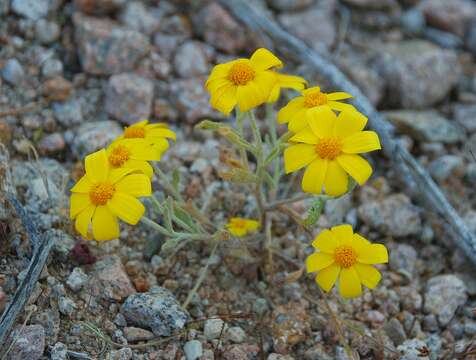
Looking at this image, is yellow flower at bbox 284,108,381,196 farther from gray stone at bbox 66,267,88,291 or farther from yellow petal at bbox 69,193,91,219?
gray stone at bbox 66,267,88,291

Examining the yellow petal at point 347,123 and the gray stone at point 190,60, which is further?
the gray stone at point 190,60

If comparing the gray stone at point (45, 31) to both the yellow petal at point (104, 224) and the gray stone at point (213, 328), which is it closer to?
the yellow petal at point (104, 224)

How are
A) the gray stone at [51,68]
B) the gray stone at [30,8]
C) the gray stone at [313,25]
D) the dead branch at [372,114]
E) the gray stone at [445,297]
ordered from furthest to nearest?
the gray stone at [313,25], the gray stone at [30,8], the gray stone at [51,68], the dead branch at [372,114], the gray stone at [445,297]

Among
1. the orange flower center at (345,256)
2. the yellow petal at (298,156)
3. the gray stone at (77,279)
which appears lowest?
the gray stone at (77,279)

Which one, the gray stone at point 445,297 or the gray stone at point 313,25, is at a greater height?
the gray stone at point 313,25

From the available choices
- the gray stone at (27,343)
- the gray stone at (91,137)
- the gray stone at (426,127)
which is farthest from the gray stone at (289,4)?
the gray stone at (27,343)

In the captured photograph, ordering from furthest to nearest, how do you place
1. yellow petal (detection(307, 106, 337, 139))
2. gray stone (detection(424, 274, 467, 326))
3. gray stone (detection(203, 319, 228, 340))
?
gray stone (detection(424, 274, 467, 326)) → gray stone (detection(203, 319, 228, 340)) → yellow petal (detection(307, 106, 337, 139))

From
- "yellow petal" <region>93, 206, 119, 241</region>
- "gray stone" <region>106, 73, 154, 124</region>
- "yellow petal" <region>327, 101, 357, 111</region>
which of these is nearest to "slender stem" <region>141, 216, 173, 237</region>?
"yellow petal" <region>93, 206, 119, 241</region>

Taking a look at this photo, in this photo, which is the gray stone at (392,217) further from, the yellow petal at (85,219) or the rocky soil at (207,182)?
the yellow petal at (85,219)

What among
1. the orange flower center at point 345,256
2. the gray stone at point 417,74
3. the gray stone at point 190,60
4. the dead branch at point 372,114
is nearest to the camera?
the orange flower center at point 345,256
